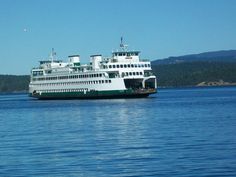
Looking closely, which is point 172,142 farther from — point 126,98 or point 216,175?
point 126,98

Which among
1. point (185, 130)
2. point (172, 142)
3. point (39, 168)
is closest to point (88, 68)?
point (185, 130)

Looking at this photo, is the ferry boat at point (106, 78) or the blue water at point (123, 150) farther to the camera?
the ferry boat at point (106, 78)

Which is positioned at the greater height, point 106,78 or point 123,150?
point 106,78

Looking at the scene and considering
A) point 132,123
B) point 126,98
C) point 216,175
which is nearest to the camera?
point 216,175

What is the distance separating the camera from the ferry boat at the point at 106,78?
124 metres

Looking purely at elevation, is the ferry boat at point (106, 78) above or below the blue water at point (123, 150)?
above

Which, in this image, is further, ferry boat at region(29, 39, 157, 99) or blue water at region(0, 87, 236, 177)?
ferry boat at region(29, 39, 157, 99)

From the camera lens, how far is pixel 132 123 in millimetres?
60969

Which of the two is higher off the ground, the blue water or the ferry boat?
the ferry boat

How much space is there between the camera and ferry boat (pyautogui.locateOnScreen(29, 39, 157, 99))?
123812 mm

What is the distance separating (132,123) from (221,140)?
20.4 meters

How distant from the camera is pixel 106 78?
4953 inches

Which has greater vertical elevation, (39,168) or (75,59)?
(75,59)

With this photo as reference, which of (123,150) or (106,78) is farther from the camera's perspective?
(106,78)
